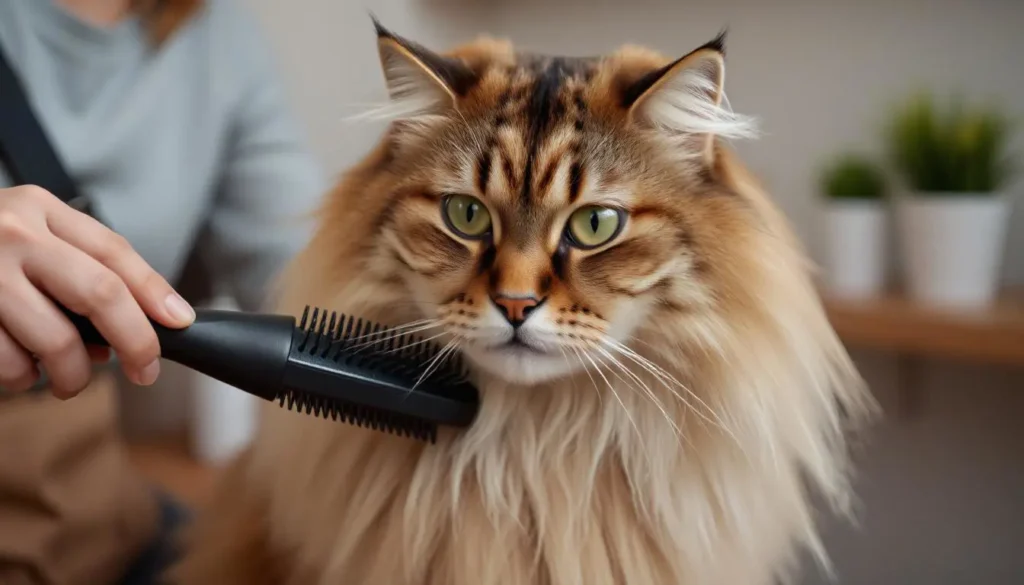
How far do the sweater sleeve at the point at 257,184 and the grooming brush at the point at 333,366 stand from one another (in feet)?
1.56

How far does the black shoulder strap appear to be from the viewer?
3.04 feet

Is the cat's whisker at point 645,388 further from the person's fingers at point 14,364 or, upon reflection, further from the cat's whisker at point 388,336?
the person's fingers at point 14,364

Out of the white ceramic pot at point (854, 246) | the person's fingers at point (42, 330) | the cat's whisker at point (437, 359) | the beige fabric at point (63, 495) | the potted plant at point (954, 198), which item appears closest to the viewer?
the person's fingers at point (42, 330)

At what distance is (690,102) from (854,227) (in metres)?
0.85

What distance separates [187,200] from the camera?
45.3 inches

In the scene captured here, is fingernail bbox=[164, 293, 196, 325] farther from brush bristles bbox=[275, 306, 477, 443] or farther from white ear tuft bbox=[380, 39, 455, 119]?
white ear tuft bbox=[380, 39, 455, 119]

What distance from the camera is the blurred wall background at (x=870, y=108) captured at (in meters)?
1.44

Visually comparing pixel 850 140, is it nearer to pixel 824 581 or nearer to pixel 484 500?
pixel 824 581

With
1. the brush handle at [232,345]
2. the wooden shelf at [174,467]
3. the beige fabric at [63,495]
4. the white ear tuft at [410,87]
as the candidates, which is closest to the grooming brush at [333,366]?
the brush handle at [232,345]

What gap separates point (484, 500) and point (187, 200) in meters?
0.69

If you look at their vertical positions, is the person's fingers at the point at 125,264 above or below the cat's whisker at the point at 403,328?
above

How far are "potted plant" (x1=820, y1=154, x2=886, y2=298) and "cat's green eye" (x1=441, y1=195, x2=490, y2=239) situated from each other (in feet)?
3.02

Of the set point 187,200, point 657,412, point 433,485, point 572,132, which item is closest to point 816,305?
point 657,412

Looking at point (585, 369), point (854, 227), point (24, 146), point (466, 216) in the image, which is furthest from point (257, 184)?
point (854, 227)
